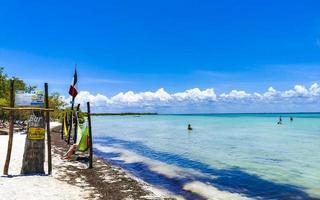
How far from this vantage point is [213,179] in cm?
1944

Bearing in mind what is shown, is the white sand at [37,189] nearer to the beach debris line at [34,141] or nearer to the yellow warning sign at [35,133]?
the beach debris line at [34,141]

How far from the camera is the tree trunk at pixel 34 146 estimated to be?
15.7m

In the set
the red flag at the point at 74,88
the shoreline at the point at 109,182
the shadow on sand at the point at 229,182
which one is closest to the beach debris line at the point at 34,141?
the shoreline at the point at 109,182

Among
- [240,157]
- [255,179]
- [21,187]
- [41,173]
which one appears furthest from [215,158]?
[21,187]

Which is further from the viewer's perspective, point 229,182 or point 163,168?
point 163,168

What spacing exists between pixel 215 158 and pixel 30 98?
1620cm

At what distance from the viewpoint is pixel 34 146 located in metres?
15.8

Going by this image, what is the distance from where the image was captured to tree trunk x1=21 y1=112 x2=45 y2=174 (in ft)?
51.5

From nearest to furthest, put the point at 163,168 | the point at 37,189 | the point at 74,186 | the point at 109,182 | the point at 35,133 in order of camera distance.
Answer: the point at 37,189 → the point at 74,186 → the point at 109,182 → the point at 35,133 → the point at 163,168

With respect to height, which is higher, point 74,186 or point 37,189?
point 37,189

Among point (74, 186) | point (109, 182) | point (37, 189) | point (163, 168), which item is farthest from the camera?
point (163, 168)

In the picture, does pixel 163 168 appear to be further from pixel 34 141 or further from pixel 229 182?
pixel 34 141

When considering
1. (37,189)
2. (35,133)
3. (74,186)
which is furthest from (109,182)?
(35,133)

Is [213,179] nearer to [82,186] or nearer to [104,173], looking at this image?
[104,173]
